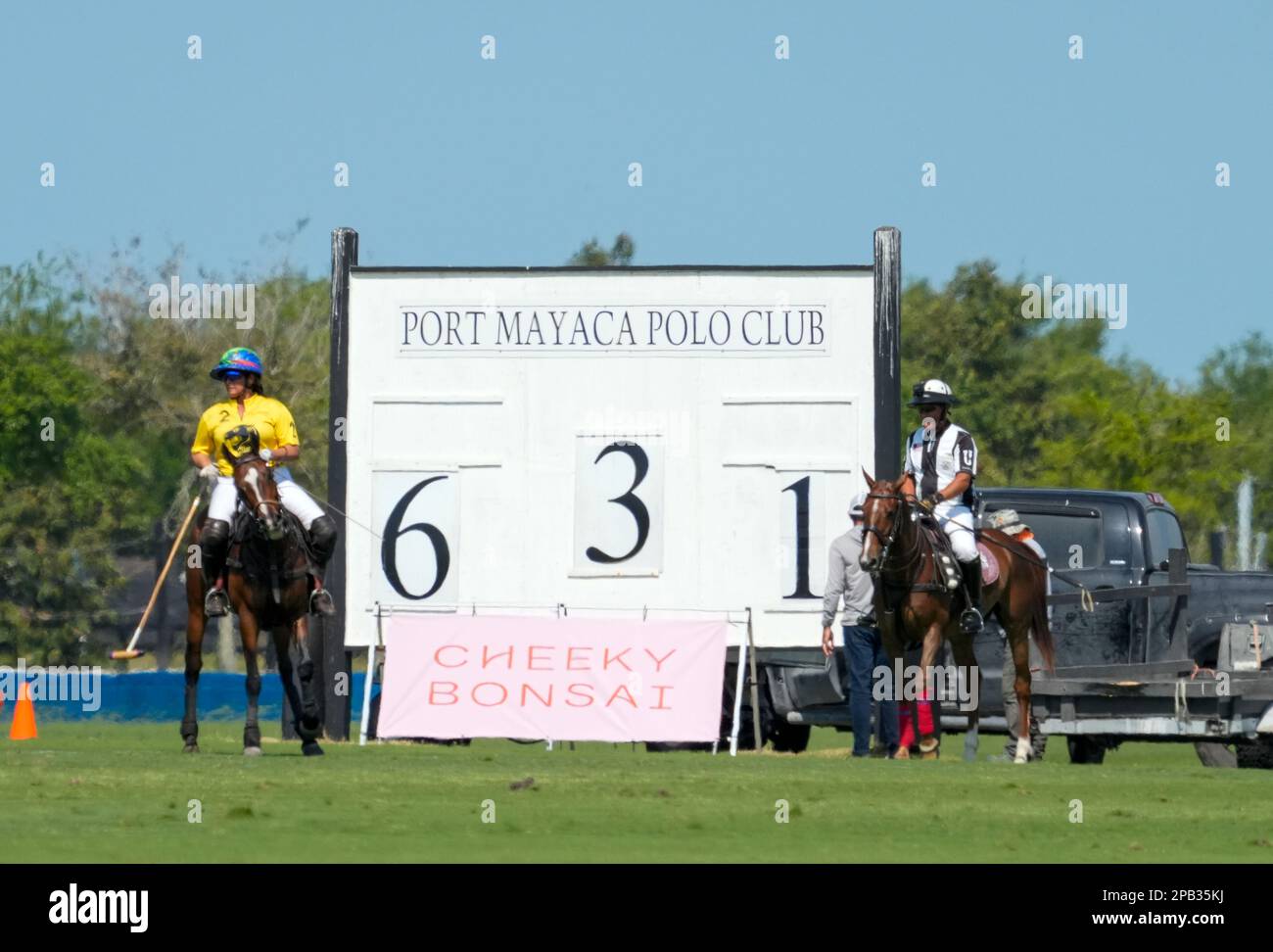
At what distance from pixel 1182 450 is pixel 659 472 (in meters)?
33.0

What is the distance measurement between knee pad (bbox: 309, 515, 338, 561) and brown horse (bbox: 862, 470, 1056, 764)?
4.07 m

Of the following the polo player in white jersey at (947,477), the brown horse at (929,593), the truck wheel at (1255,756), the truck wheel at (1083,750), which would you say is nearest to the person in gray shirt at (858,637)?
the brown horse at (929,593)

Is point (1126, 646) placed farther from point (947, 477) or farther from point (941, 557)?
point (941, 557)

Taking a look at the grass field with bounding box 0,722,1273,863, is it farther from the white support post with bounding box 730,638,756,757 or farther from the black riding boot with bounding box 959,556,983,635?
the white support post with bounding box 730,638,756,757

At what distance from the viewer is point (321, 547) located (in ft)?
64.0

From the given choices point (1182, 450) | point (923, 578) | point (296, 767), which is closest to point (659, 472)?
point (923, 578)

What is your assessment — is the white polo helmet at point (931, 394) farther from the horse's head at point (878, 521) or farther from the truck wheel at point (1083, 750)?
the truck wheel at point (1083, 750)

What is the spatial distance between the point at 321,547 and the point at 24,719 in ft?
25.1

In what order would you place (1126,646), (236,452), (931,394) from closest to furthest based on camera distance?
(236,452) < (931,394) < (1126,646)

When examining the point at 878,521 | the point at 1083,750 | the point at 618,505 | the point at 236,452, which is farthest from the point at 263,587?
the point at 1083,750

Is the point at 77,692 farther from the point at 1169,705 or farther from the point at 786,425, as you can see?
the point at 1169,705

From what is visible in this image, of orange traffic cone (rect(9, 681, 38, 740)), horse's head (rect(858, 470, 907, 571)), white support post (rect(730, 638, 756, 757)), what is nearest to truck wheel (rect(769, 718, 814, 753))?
white support post (rect(730, 638, 756, 757))

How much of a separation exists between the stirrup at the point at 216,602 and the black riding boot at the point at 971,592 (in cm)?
574

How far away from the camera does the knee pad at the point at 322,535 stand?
761 inches
